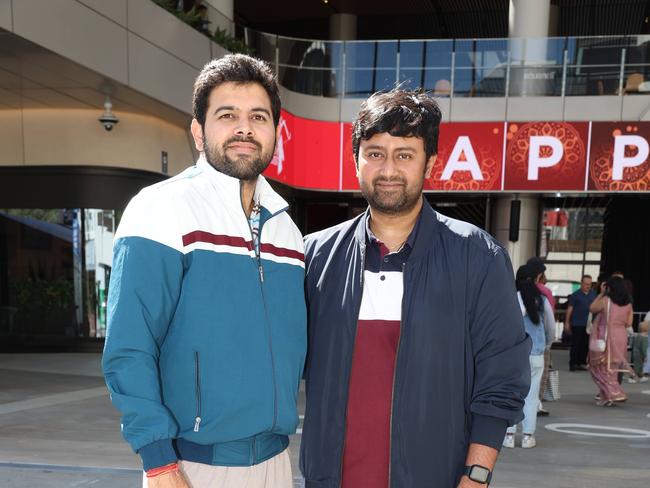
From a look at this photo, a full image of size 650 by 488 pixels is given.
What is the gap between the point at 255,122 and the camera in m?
2.01

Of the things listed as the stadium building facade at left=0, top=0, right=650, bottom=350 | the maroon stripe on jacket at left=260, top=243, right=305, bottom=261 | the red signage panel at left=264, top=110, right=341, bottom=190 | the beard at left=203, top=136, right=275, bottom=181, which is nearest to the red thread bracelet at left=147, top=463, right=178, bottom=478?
the maroon stripe on jacket at left=260, top=243, right=305, bottom=261

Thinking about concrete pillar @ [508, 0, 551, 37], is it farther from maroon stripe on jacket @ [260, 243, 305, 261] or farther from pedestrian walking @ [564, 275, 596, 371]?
maroon stripe on jacket @ [260, 243, 305, 261]

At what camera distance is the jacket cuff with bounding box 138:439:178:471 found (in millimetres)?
1640

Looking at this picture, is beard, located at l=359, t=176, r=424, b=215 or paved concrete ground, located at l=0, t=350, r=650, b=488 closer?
beard, located at l=359, t=176, r=424, b=215

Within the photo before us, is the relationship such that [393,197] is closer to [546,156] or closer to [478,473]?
[478,473]

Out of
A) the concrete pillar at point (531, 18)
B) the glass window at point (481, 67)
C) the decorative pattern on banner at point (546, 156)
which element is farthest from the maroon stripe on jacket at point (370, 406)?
the concrete pillar at point (531, 18)

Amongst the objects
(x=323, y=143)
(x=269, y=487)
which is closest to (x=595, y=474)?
(x=269, y=487)

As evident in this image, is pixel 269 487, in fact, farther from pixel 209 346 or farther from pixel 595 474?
pixel 595 474

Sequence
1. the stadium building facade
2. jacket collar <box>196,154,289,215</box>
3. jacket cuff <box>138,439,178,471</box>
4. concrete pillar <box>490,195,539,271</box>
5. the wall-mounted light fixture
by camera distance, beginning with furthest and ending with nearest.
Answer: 1. concrete pillar <box>490,195,539,271</box>
2. the wall-mounted light fixture
3. the stadium building facade
4. jacket collar <box>196,154,289,215</box>
5. jacket cuff <box>138,439,178,471</box>

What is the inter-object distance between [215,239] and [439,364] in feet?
2.93

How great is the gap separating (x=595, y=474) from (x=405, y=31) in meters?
18.8

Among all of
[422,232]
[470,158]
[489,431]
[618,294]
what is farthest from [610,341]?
[422,232]

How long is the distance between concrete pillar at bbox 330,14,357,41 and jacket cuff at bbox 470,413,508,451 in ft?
61.1

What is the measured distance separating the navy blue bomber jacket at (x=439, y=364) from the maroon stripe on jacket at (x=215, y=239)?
0.43 meters
